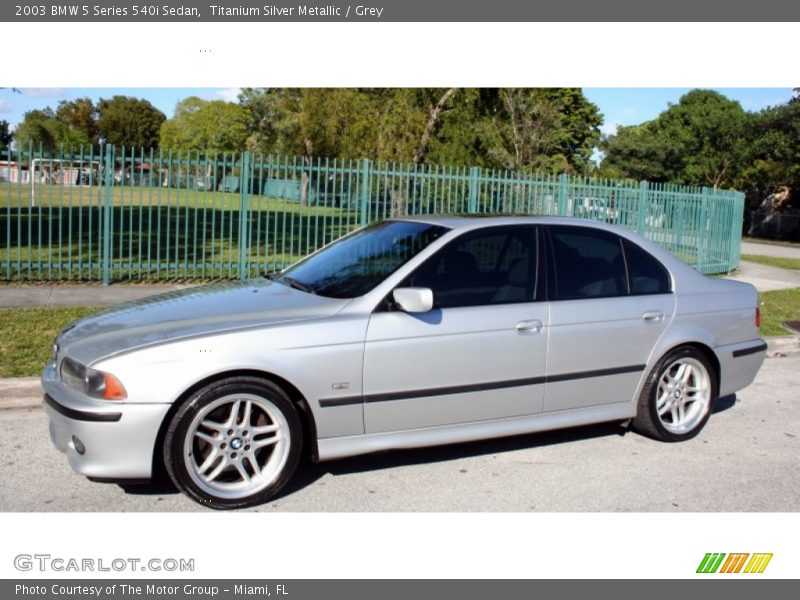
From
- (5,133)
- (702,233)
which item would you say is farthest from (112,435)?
(5,133)

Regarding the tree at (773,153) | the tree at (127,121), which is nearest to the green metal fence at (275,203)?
the tree at (773,153)

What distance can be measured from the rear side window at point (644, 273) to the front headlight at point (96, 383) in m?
3.42

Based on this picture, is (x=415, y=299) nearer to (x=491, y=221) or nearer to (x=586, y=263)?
(x=491, y=221)

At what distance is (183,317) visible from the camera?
4.43 metres

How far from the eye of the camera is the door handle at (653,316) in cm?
539

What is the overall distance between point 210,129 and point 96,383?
75.8 m

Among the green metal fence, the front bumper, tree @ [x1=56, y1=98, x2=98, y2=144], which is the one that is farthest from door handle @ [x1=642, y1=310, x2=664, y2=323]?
tree @ [x1=56, y1=98, x2=98, y2=144]

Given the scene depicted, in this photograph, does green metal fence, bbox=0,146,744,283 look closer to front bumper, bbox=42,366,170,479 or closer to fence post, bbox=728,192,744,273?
fence post, bbox=728,192,744,273

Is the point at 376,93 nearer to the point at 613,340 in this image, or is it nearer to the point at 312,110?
the point at 312,110

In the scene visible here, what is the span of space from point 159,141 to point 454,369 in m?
89.2

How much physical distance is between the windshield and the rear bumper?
2398mm

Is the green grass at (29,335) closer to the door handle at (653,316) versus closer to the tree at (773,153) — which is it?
the door handle at (653,316)

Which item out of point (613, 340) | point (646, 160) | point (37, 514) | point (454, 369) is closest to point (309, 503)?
point (454, 369)

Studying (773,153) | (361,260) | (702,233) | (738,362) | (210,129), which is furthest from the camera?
(210,129)
